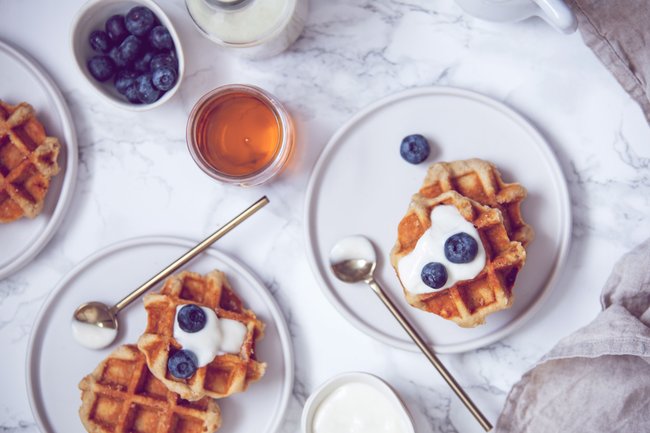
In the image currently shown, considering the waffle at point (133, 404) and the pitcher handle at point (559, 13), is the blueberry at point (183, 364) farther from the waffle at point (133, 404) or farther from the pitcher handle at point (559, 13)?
the pitcher handle at point (559, 13)

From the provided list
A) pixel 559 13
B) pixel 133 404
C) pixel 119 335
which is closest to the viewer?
pixel 559 13

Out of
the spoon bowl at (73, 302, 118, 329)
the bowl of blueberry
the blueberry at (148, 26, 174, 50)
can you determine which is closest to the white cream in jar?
the spoon bowl at (73, 302, 118, 329)

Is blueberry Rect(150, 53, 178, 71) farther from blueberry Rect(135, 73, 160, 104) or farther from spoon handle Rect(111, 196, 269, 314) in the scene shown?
spoon handle Rect(111, 196, 269, 314)

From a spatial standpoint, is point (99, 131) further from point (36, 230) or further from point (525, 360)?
point (525, 360)

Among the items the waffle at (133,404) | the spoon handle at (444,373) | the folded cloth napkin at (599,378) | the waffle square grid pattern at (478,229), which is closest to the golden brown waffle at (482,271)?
the waffle square grid pattern at (478,229)

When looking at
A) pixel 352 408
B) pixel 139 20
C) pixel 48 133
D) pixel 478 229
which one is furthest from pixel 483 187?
pixel 48 133

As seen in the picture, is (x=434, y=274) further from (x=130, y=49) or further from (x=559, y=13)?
(x=130, y=49)
